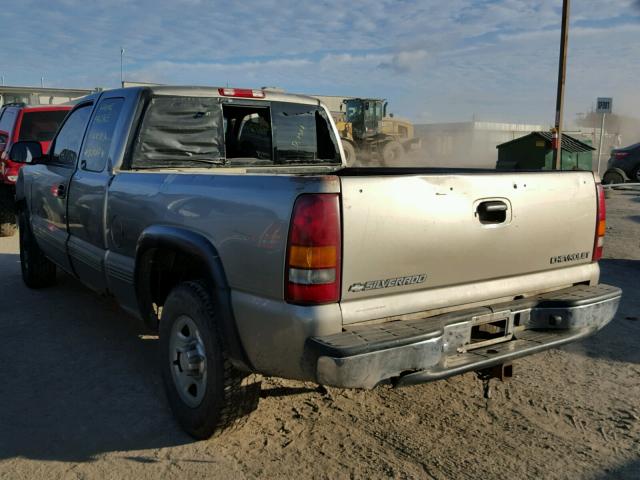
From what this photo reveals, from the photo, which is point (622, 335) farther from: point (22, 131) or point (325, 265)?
point (22, 131)

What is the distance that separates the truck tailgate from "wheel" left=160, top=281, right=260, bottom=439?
2.56ft

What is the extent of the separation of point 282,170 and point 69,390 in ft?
7.35

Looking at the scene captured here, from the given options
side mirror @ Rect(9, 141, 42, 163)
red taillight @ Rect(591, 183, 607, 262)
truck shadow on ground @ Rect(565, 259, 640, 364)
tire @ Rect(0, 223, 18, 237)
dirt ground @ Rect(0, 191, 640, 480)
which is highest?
side mirror @ Rect(9, 141, 42, 163)

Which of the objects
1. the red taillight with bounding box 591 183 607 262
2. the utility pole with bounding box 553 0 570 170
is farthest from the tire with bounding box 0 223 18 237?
the utility pole with bounding box 553 0 570 170

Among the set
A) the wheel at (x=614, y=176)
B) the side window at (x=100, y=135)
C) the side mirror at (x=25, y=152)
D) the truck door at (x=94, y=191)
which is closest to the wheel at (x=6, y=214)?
the side mirror at (x=25, y=152)

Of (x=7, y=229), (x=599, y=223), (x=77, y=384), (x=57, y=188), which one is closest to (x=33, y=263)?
(x=57, y=188)

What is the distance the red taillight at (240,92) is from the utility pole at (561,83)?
13.7 meters

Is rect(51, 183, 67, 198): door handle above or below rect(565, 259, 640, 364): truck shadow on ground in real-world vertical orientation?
above

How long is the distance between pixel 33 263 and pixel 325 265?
4.65 metres

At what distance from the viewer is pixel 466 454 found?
2.94m

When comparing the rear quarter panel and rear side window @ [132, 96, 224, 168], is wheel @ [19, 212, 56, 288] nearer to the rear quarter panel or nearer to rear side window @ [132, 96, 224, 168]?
rear side window @ [132, 96, 224, 168]

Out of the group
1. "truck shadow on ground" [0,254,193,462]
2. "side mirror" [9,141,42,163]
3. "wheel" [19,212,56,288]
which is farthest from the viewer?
"wheel" [19,212,56,288]

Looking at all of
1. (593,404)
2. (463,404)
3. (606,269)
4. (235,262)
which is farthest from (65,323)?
(606,269)

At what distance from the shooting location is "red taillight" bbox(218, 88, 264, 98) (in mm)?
4406
